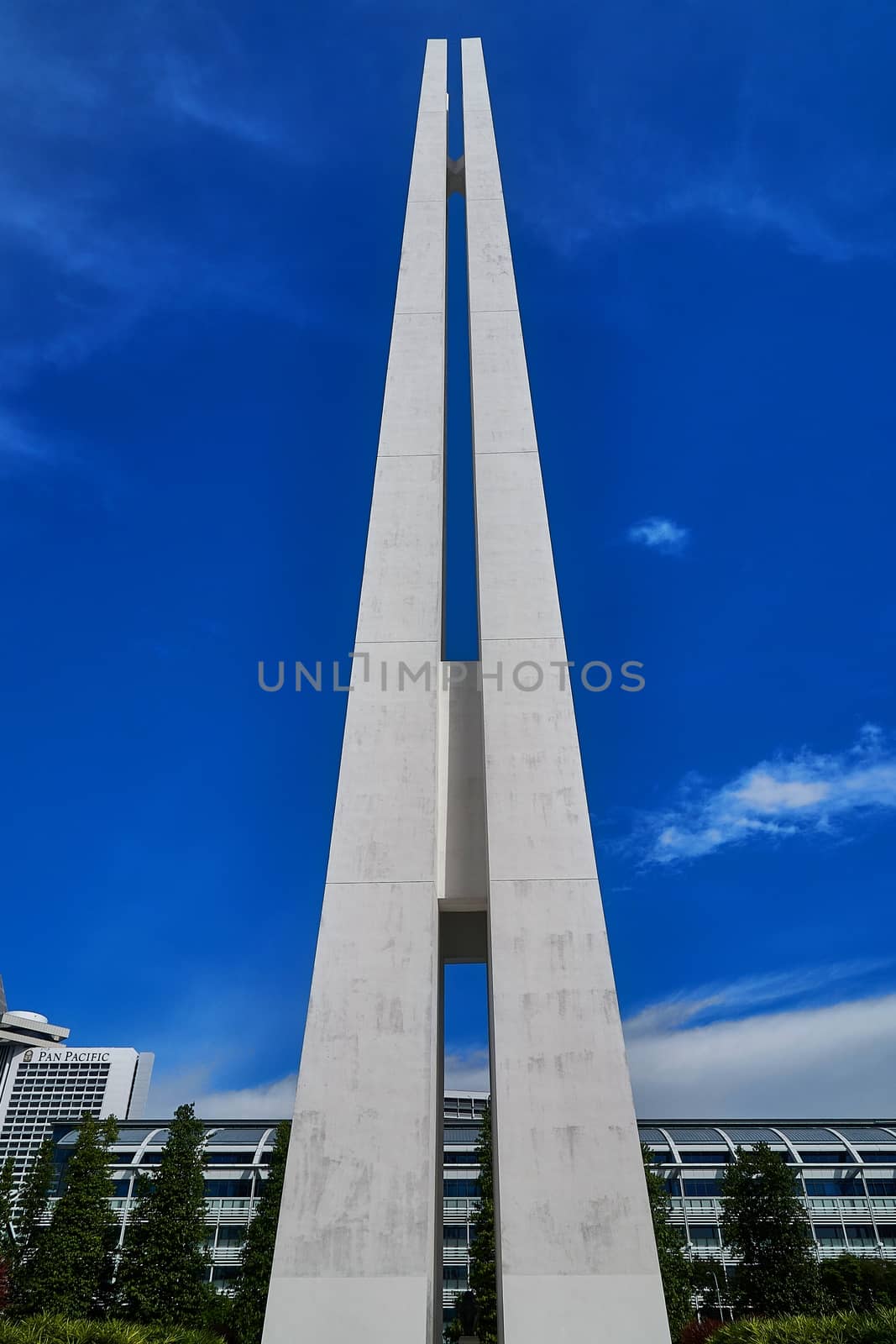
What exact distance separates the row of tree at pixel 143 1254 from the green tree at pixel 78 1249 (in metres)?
0.03

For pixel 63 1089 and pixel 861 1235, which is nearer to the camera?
pixel 861 1235

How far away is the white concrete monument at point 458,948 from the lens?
29.0ft

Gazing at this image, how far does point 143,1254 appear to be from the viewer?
1126 inches

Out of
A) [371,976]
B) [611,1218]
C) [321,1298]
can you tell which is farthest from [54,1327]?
[611,1218]

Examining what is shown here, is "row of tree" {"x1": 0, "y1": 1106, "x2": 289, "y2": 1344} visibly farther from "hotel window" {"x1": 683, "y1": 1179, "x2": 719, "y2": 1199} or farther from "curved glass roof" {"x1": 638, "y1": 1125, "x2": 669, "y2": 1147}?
"hotel window" {"x1": 683, "y1": 1179, "x2": 719, "y2": 1199}

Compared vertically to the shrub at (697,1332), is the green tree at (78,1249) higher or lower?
higher

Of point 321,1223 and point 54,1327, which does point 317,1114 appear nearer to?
point 321,1223

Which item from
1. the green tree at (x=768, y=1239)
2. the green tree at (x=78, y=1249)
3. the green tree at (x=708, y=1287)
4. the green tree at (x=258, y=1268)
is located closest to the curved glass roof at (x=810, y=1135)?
the green tree at (x=708, y=1287)

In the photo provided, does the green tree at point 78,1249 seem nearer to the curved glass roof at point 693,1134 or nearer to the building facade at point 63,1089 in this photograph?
the curved glass roof at point 693,1134

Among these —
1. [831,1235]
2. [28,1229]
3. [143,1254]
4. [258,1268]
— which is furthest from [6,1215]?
[831,1235]

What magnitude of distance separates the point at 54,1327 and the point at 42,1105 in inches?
5753

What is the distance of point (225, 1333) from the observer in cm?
2830

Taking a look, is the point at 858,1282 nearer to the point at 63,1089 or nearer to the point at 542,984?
the point at 542,984

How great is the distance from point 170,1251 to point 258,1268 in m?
2.81
